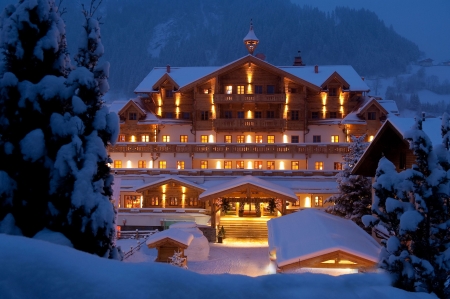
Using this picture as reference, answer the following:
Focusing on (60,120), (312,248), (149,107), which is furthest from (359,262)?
(149,107)

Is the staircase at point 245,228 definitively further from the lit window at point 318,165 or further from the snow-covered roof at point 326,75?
the snow-covered roof at point 326,75

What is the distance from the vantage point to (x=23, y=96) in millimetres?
9281

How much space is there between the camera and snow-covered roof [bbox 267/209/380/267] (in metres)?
17.0

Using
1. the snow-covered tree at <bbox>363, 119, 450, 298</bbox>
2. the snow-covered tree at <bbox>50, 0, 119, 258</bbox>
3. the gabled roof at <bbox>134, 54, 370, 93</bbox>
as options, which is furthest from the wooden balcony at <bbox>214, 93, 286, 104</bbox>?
the snow-covered tree at <bbox>363, 119, 450, 298</bbox>

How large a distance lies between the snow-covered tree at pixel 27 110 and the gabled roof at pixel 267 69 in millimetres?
33355

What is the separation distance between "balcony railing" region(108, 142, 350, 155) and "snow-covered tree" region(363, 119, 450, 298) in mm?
30612

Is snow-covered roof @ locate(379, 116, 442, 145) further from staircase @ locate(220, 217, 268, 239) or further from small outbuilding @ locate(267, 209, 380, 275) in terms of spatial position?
staircase @ locate(220, 217, 268, 239)

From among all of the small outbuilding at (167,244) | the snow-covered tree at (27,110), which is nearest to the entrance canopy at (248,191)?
the small outbuilding at (167,244)

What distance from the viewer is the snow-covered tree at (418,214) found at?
8.78 m

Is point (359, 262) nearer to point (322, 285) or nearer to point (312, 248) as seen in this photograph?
point (312, 248)

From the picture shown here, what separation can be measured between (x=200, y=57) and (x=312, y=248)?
125 meters

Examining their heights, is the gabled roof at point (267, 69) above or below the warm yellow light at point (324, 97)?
above

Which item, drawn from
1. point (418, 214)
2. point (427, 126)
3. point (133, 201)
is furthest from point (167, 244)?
point (418, 214)

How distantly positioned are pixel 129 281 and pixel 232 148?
3795 centimetres
